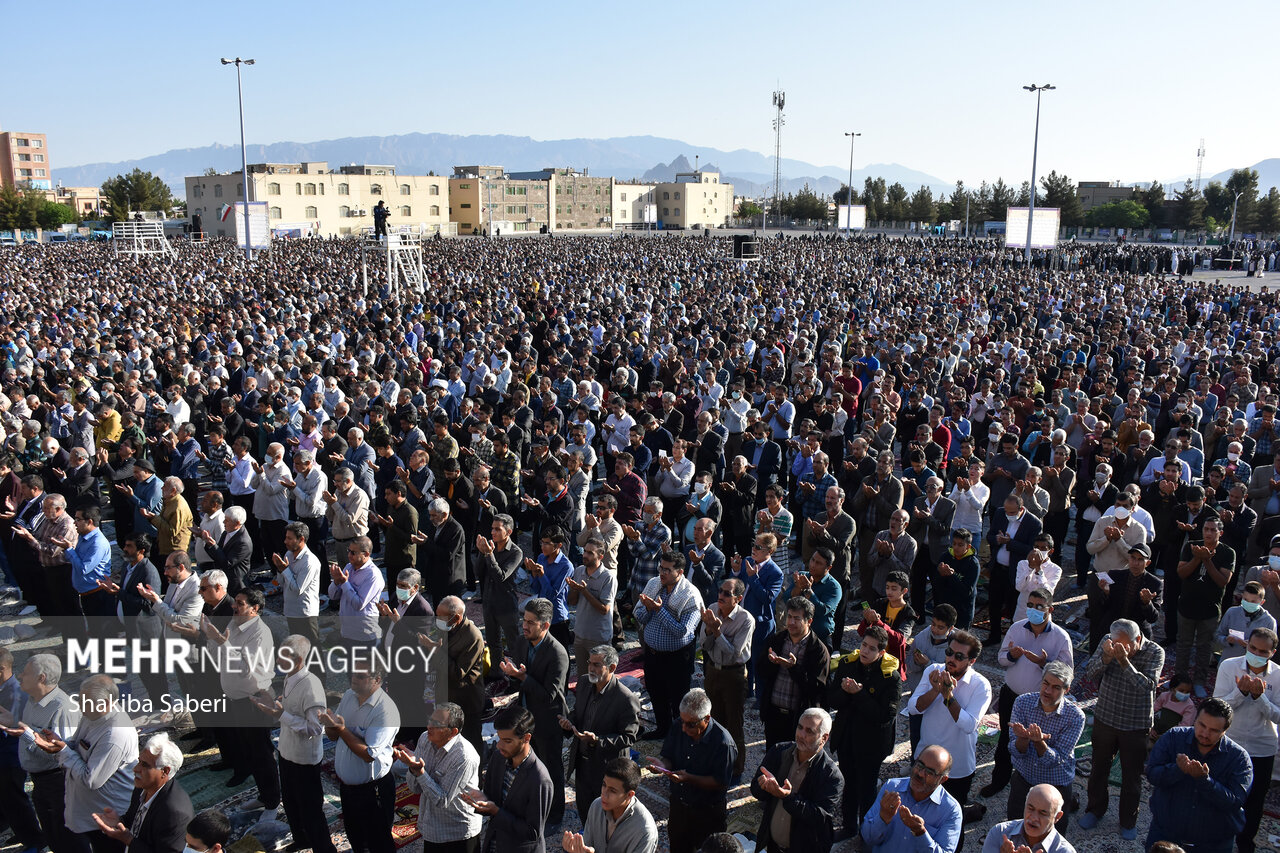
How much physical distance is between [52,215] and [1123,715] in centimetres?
9672

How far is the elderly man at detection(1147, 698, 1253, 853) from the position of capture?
4258 millimetres

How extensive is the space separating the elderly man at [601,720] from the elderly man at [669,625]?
1.03 meters

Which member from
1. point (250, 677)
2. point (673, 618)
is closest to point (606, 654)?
point (673, 618)

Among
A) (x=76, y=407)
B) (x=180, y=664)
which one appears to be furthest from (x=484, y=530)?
(x=76, y=407)

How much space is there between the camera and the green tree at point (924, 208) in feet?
298

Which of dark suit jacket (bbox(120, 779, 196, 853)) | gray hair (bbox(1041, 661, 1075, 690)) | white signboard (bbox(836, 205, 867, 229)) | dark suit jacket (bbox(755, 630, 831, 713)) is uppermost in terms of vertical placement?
white signboard (bbox(836, 205, 867, 229))

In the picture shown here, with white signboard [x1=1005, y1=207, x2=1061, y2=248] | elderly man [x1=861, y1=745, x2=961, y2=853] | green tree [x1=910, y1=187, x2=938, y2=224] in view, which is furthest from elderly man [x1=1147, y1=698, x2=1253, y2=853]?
green tree [x1=910, y1=187, x2=938, y2=224]

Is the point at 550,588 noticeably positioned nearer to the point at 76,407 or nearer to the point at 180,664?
the point at 180,664

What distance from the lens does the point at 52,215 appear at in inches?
3199

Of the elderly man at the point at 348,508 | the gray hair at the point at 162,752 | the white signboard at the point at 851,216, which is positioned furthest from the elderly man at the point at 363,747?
the white signboard at the point at 851,216

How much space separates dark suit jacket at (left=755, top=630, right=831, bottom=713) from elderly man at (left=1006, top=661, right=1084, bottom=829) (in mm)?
1076

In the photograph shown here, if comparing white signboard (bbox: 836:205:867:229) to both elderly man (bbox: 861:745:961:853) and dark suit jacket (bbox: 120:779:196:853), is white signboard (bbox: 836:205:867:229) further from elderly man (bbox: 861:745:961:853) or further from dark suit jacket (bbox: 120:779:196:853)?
dark suit jacket (bbox: 120:779:196:853)

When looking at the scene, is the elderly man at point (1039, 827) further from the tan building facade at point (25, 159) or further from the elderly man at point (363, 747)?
the tan building facade at point (25, 159)

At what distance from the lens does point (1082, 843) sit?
5066mm
